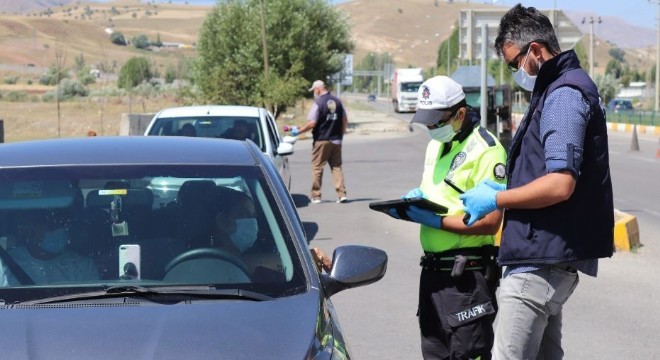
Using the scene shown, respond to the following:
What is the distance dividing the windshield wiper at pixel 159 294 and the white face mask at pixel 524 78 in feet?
4.25

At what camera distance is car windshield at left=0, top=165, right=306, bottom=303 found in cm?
406

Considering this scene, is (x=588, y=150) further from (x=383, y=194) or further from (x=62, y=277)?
(x=383, y=194)

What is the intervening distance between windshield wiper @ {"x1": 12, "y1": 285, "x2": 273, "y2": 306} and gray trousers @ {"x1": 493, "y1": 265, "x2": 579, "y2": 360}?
2.90 feet

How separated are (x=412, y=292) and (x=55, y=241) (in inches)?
199

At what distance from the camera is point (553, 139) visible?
3768 millimetres

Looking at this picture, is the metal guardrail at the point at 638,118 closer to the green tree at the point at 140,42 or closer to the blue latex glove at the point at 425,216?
the blue latex glove at the point at 425,216

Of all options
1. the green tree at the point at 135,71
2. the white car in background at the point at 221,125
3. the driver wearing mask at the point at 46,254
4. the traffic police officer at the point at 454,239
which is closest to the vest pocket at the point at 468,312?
the traffic police officer at the point at 454,239

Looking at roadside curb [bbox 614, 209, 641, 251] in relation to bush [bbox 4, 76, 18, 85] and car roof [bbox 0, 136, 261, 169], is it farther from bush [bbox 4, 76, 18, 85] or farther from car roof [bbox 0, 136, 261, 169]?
bush [bbox 4, 76, 18, 85]

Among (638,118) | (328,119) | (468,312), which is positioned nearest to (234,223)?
(468,312)

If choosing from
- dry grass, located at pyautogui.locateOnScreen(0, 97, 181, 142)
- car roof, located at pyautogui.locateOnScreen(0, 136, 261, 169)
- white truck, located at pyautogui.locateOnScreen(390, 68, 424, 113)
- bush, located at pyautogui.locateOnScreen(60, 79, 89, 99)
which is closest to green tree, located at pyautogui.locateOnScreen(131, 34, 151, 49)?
bush, located at pyautogui.locateOnScreen(60, 79, 89, 99)

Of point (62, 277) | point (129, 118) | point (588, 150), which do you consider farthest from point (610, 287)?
point (129, 118)

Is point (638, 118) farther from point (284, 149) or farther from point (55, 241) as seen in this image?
point (55, 241)

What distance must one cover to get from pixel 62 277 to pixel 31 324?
1.91 feet

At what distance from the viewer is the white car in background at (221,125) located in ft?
43.5
